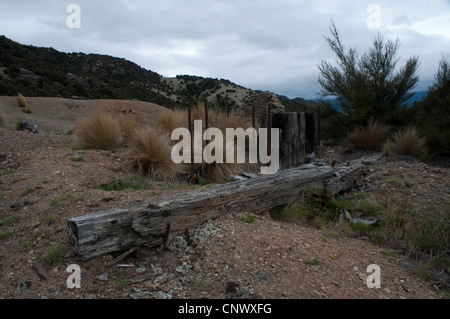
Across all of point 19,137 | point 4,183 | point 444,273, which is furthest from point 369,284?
point 19,137

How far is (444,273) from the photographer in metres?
2.60

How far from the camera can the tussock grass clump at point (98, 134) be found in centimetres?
646

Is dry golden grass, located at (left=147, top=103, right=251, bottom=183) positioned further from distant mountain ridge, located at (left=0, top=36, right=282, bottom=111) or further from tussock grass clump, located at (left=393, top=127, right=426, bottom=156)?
distant mountain ridge, located at (left=0, top=36, right=282, bottom=111)

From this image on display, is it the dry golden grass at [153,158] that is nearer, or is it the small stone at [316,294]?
the small stone at [316,294]

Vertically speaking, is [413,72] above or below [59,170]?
above

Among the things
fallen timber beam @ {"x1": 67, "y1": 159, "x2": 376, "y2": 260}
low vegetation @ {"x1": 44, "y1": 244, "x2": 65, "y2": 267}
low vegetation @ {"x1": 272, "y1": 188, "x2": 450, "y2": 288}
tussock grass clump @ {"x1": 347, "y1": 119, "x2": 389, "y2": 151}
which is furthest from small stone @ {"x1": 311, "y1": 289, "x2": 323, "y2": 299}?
tussock grass clump @ {"x1": 347, "y1": 119, "x2": 389, "y2": 151}

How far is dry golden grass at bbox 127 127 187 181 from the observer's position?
5.19m

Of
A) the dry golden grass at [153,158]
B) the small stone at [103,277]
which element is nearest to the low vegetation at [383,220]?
the small stone at [103,277]

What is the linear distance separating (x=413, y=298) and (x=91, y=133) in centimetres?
632

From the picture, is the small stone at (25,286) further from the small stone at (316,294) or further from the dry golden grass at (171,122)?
the dry golden grass at (171,122)

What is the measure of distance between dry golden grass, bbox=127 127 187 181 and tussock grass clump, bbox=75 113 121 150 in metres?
1.21

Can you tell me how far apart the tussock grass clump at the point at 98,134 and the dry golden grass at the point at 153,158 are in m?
1.21

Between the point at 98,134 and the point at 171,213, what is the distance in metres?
4.62

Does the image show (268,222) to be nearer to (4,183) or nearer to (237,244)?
(237,244)
